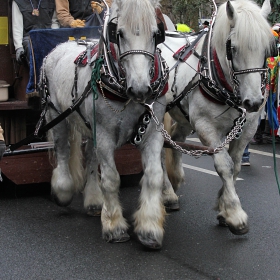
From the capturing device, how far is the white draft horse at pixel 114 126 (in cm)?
467

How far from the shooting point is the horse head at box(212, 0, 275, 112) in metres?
4.82

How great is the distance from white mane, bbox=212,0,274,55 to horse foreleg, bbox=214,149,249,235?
3.04 ft

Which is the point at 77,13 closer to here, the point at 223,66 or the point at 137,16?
the point at 223,66

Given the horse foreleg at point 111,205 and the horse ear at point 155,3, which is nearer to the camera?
the horse ear at point 155,3

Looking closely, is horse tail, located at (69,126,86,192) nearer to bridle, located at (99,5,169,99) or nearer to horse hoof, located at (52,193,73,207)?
horse hoof, located at (52,193,73,207)

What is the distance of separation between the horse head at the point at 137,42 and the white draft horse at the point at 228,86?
0.68m

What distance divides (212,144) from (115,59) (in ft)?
3.64

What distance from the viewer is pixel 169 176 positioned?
6797 millimetres

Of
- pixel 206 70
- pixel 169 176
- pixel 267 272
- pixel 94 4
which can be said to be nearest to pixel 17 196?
pixel 169 176

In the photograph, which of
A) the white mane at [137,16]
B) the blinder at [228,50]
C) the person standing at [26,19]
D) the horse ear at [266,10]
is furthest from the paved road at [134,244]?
the horse ear at [266,10]

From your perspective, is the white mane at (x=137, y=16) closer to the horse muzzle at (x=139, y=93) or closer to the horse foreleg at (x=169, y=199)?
the horse muzzle at (x=139, y=93)

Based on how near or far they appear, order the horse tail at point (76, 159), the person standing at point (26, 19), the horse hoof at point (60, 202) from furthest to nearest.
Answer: the person standing at point (26, 19)
the horse tail at point (76, 159)
the horse hoof at point (60, 202)

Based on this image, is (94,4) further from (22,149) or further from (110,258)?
(110,258)

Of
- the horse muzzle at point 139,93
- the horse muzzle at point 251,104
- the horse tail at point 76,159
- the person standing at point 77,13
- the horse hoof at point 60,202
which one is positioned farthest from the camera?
the person standing at point 77,13
